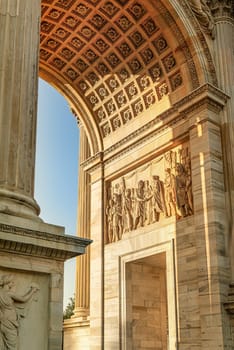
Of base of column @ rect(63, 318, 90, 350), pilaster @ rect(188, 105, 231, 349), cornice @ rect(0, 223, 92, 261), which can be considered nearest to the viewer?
cornice @ rect(0, 223, 92, 261)

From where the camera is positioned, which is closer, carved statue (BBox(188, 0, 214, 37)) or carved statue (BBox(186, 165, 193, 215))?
carved statue (BBox(186, 165, 193, 215))

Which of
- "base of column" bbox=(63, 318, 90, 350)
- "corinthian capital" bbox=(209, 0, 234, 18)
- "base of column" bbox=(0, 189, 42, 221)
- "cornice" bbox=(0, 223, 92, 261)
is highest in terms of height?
"corinthian capital" bbox=(209, 0, 234, 18)

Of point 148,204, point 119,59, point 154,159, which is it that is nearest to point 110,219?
point 148,204

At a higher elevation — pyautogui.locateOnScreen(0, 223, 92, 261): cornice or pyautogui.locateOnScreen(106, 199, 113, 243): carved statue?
pyautogui.locateOnScreen(106, 199, 113, 243): carved statue

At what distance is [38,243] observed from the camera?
9.39 meters

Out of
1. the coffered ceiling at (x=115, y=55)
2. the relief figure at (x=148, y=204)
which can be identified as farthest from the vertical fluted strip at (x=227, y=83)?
the relief figure at (x=148, y=204)

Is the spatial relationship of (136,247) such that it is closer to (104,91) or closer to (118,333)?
(118,333)

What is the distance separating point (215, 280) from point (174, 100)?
7.74 m

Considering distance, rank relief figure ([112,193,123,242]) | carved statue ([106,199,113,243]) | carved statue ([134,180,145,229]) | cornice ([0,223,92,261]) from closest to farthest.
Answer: cornice ([0,223,92,261]), carved statue ([134,180,145,229]), relief figure ([112,193,123,242]), carved statue ([106,199,113,243])

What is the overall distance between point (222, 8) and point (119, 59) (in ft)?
16.0

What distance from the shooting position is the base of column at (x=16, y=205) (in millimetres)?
9500

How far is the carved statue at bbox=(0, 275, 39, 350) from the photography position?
340 inches

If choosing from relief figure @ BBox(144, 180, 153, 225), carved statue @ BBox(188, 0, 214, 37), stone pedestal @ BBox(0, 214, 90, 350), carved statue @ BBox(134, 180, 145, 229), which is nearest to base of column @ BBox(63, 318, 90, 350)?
carved statue @ BBox(134, 180, 145, 229)

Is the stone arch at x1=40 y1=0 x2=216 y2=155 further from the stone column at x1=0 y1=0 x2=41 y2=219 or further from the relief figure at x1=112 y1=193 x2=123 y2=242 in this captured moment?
the stone column at x1=0 y1=0 x2=41 y2=219
